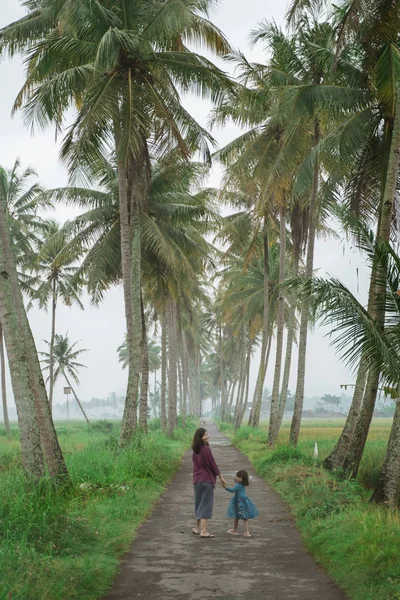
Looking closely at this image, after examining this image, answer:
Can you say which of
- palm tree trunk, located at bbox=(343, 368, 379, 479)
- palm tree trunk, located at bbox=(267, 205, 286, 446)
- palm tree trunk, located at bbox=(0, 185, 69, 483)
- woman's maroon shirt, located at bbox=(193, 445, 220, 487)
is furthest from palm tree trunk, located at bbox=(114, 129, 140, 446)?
woman's maroon shirt, located at bbox=(193, 445, 220, 487)

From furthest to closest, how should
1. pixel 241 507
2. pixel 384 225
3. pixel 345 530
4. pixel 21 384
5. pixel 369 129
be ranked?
pixel 369 129 < pixel 384 225 < pixel 21 384 < pixel 241 507 < pixel 345 530

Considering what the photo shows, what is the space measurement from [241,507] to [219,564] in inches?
74.7

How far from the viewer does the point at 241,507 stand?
934cm

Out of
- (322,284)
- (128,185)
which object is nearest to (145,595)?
(322,284)

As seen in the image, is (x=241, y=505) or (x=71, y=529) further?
(x=241, y=505)

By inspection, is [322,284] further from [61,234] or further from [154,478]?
[61,234]

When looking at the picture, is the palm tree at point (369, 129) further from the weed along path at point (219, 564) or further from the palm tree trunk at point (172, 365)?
the palm tree trunk at point (172, 365)

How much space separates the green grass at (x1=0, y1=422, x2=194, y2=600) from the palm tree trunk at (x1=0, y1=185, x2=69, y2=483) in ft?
1.65

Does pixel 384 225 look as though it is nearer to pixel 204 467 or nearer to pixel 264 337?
pixel 204 467

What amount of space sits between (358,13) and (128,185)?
9.40 metres

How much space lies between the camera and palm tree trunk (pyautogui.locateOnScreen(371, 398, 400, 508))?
10.6 meters

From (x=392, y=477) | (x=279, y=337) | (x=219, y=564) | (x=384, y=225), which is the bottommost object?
(x=219, y=564)

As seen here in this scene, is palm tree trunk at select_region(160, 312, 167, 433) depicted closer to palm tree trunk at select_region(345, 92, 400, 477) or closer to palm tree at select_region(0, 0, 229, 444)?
palm tree at select_region(0, 0, 229, 444)

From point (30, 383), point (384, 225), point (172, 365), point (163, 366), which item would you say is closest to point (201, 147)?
point (384, 225)
